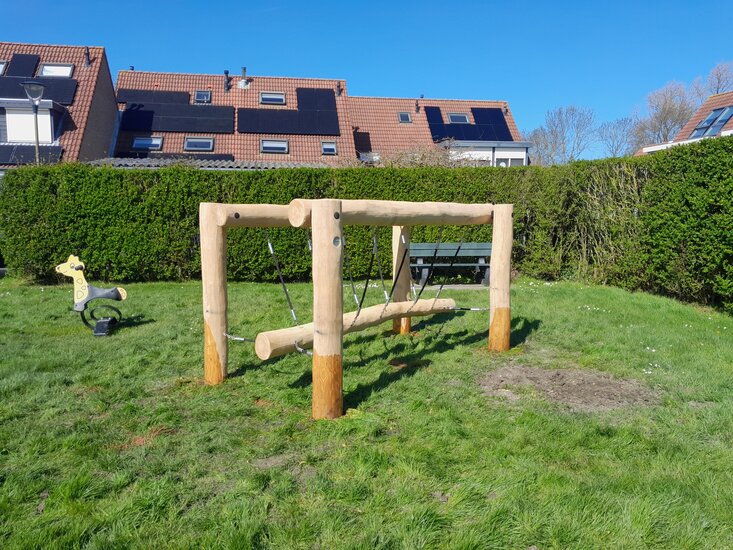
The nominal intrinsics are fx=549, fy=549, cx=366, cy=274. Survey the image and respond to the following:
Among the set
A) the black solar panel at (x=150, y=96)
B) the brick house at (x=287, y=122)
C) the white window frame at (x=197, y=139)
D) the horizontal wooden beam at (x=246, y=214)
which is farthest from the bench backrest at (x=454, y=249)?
the black solar panel at (x=150, y=96)

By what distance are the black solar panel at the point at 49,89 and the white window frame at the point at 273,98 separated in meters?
7.60

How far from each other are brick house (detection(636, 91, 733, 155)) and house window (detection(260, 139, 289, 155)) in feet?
52.8

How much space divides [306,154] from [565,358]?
1806 centimetres

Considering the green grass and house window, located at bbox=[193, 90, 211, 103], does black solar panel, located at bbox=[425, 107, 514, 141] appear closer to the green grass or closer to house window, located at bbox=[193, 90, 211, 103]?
house window, located at bbox=[193, 90, 211, 103]

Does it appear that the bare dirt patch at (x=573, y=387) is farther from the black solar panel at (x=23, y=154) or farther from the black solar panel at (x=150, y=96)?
the black solar panel at (x=150, y=96)

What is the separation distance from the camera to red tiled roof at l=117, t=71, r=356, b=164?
22109mm

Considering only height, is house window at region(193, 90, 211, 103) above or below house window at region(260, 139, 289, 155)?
above

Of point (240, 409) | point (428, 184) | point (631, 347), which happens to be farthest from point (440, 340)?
point (428, 184)

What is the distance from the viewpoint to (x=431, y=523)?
2.70 meters

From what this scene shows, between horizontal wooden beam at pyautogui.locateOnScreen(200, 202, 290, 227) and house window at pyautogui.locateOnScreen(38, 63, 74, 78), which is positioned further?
house window at pyautogui.locateOnScreen(38, 63, 74, 78)

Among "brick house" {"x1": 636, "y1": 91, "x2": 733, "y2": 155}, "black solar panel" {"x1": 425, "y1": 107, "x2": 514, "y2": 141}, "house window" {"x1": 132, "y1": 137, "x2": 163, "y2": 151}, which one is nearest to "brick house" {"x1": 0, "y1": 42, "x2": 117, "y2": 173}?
"house window" {"x1": 132, "y1": 137, "x2": 163, "y2": 151}

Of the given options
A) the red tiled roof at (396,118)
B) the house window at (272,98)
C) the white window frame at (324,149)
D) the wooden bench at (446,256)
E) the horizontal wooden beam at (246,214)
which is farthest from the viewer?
the red tiled roof at (396,118)

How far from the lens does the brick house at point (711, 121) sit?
2569 centimetres

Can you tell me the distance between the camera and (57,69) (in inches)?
850
